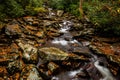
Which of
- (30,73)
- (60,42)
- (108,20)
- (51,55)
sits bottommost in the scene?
(60,42)

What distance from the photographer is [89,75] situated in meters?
7.25

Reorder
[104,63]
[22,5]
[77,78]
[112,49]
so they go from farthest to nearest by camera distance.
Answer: [22,5], [112,49], [104,63], [77,78]

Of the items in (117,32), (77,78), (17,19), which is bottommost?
(77,78)

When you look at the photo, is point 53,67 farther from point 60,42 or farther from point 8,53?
point 60,42

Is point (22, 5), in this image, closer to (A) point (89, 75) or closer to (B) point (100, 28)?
(B) point (100, 28)

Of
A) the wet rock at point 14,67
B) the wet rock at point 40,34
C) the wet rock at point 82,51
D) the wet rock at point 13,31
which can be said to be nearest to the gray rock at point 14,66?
the wet rock at point 14,67

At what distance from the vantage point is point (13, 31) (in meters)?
9.62

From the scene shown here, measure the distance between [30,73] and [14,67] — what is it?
2.30 feet

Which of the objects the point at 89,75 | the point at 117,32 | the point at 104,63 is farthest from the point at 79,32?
the point at 89,75

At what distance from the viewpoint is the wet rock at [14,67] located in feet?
22.0

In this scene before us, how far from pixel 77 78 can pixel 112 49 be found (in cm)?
317

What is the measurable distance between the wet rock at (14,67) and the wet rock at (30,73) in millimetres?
208

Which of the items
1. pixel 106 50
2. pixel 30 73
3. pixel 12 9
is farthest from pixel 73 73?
pixel 12 9

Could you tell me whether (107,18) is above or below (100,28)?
above
